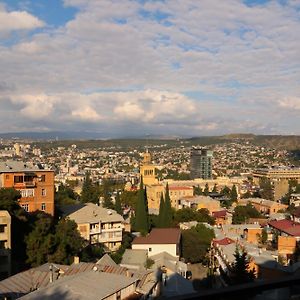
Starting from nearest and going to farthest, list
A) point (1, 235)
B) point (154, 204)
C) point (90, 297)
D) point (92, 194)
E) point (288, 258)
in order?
point (90, 297), point (1, 235), point (288, 258), point (92, 194), point (154, 204)

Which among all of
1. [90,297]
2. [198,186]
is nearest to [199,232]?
[90,297]

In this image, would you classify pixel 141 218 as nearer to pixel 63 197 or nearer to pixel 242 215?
pixel 63 197

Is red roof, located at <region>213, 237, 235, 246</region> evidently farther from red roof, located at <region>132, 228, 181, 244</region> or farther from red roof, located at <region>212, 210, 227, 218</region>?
red roof, located at <region>212, 210, 227, 218</region>

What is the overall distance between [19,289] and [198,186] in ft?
233

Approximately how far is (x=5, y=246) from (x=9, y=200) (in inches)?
98.3

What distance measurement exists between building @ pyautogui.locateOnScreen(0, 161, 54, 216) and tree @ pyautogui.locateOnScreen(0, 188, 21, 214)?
396 cm

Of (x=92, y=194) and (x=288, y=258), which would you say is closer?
(x=288, y=258)

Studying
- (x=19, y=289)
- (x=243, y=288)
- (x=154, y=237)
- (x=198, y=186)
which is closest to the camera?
(x=243, y=288)

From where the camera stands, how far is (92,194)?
2078 inches

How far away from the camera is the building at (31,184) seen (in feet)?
90.8

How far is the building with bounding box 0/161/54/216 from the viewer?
27.7 metres

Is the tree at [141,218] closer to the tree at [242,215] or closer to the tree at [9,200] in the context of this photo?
the tree at [9,200]

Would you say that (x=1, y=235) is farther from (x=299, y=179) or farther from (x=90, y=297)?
(x=299, y=179)

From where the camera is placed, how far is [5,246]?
21031mm
